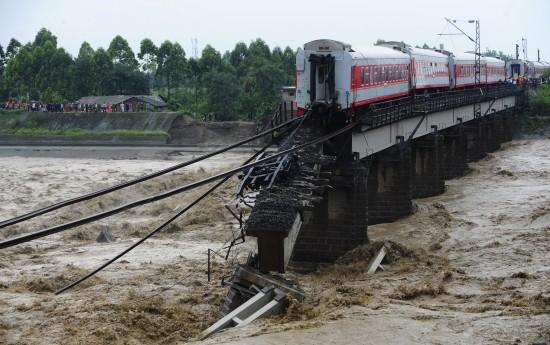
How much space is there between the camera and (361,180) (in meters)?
29.6

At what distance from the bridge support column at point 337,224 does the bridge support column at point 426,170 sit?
16793mm

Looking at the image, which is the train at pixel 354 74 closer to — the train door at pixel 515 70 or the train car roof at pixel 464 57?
the train car roof at pixel 464 57

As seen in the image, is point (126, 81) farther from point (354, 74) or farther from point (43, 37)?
point (354, 74)

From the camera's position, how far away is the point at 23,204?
46438mm

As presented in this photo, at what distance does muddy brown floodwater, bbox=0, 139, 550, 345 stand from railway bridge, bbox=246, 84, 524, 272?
38.3 inches

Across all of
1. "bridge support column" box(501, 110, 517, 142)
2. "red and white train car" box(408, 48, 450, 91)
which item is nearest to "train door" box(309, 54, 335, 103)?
"red and white train car" box(408, 48, 450, 91)

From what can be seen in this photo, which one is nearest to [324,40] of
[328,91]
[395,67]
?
[328,91]

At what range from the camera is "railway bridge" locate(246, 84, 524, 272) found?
69.3 feet

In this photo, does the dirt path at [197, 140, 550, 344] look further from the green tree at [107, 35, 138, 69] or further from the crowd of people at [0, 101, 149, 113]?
the green tree at [107, 35, 138, 69]

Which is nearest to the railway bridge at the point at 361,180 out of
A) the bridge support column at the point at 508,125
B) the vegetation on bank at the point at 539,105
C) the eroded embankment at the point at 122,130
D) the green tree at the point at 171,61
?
the bridge support column at the point at 508,125

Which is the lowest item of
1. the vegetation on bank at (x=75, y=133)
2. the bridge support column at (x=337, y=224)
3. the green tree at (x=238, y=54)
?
the bridge support column at (x=337, y=224)

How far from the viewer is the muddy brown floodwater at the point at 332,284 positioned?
61.6 feet

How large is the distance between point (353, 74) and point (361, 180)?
3.87 metres

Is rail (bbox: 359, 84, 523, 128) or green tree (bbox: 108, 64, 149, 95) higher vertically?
green tree (bbox: 108, 64, 149, 95)
